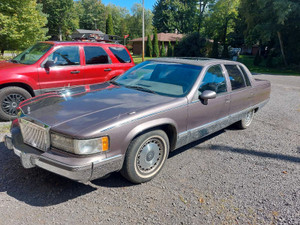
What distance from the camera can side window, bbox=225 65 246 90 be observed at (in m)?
4.61

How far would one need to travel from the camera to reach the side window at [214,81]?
12.9 ft

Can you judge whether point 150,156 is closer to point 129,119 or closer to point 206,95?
point 129,119

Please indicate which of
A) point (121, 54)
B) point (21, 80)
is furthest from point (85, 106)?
point (121, 54)

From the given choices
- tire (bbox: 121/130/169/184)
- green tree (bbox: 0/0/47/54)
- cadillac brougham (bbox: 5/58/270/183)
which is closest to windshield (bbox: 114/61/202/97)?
cadillac brougham (bbox: 5/58/270/183)

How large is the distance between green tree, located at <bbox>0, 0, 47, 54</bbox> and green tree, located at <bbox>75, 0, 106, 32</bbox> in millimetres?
60958

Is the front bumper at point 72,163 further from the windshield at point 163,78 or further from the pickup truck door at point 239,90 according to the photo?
the pickup truck door at point 239,90

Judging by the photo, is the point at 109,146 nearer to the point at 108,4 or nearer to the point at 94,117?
the point at 94,117

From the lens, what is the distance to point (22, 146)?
2965 millimetres

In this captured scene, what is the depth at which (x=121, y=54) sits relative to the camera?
24.1 feet

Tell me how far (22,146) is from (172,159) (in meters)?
2.24

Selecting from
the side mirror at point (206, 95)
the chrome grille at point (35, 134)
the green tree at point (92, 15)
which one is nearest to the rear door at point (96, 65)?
the chrome grille at point (35, 134)

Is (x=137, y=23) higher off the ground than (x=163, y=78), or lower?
higher

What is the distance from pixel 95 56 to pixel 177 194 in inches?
190

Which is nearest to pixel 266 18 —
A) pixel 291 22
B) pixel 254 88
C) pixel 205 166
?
pixel 291 22
